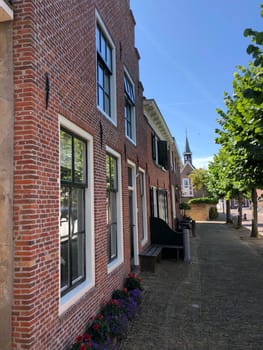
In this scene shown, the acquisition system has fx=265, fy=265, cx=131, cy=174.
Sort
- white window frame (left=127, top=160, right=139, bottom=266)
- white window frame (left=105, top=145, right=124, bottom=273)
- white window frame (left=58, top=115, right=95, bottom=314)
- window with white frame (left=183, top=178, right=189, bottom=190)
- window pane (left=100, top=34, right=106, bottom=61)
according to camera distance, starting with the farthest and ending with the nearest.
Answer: window with white frame (left=183, top=178, right=189, bottom=190) → white window frame (left=127, top=160, right=139, bottom=266) → white window frame (left=105, top=145, right=124, bottom=273) → window pane (left=100, top=34, right=106, bottom=61) → white window frame (left=58, top=115, right=95, bottom=314)

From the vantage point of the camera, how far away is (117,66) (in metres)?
6.70

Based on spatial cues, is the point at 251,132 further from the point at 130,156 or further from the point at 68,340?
the point at 68,340

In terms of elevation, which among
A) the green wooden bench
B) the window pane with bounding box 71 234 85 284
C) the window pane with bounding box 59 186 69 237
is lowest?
the green wooden bench

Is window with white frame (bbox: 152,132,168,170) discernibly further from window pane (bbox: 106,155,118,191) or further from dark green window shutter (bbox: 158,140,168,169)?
window pane (bbox: 106,155,118,191)

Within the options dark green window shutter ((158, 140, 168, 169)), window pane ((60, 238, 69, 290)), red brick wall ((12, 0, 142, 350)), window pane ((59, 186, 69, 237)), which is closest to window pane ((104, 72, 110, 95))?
red brick wall ((12, 0, 142, 350))

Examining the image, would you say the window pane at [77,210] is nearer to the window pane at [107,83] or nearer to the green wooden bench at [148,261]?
the window pane at [107,83]

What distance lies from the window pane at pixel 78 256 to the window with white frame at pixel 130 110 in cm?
455

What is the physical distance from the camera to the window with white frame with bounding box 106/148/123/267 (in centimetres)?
581

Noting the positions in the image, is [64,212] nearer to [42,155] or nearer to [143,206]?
[42,155]

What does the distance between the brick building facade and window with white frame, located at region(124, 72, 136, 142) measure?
6.77 feet

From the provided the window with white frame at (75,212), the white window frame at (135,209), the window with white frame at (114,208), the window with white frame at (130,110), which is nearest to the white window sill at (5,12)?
the window with white frame at (75,212)

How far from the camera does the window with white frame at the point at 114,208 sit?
19.1ft

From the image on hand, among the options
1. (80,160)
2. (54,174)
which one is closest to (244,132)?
(80,160)

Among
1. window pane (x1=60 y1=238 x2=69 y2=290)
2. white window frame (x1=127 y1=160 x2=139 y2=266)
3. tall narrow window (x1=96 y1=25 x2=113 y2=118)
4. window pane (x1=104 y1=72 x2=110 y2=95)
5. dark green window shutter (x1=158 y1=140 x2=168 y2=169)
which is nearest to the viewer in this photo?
window pane (x1=60 y1=238 x2=69 y2=290)
